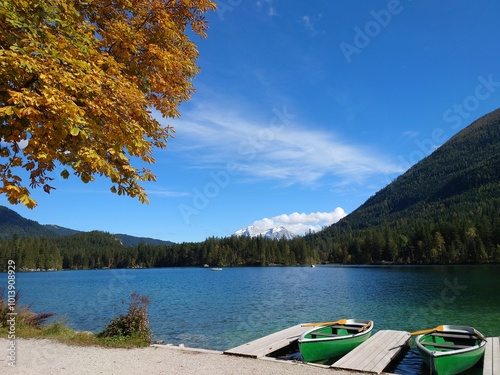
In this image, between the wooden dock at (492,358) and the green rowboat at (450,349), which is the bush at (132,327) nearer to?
the green rowboat at (450,349)

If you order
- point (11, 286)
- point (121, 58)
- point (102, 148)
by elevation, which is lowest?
point (11, 286)

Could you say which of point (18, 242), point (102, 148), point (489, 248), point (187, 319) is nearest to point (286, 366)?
point (102, 148)

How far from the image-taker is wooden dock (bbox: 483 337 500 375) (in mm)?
13711

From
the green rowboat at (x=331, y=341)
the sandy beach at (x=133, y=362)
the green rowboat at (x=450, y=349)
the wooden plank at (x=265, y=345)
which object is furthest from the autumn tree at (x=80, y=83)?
the green rowboat at (x=450, y=349)

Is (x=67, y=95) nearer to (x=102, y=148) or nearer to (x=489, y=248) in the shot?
(x=102, y=148)

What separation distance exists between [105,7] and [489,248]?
484ft

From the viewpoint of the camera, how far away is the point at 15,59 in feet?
15.7

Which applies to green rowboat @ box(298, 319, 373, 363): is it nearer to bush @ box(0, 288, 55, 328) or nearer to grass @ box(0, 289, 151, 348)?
grass @ box(0, 289, 151, 348)

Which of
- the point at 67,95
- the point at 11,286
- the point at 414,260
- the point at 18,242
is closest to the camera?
the point at 67,95

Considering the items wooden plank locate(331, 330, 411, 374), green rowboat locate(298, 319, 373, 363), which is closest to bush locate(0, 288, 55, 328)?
green rowboat locate(298, 319, 373, 363)

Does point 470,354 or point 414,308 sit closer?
point 470,354

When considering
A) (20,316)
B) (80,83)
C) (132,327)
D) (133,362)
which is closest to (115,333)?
(132,327)

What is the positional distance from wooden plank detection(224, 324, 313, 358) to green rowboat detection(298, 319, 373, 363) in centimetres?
137

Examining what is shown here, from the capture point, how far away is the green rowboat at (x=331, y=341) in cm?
1630
